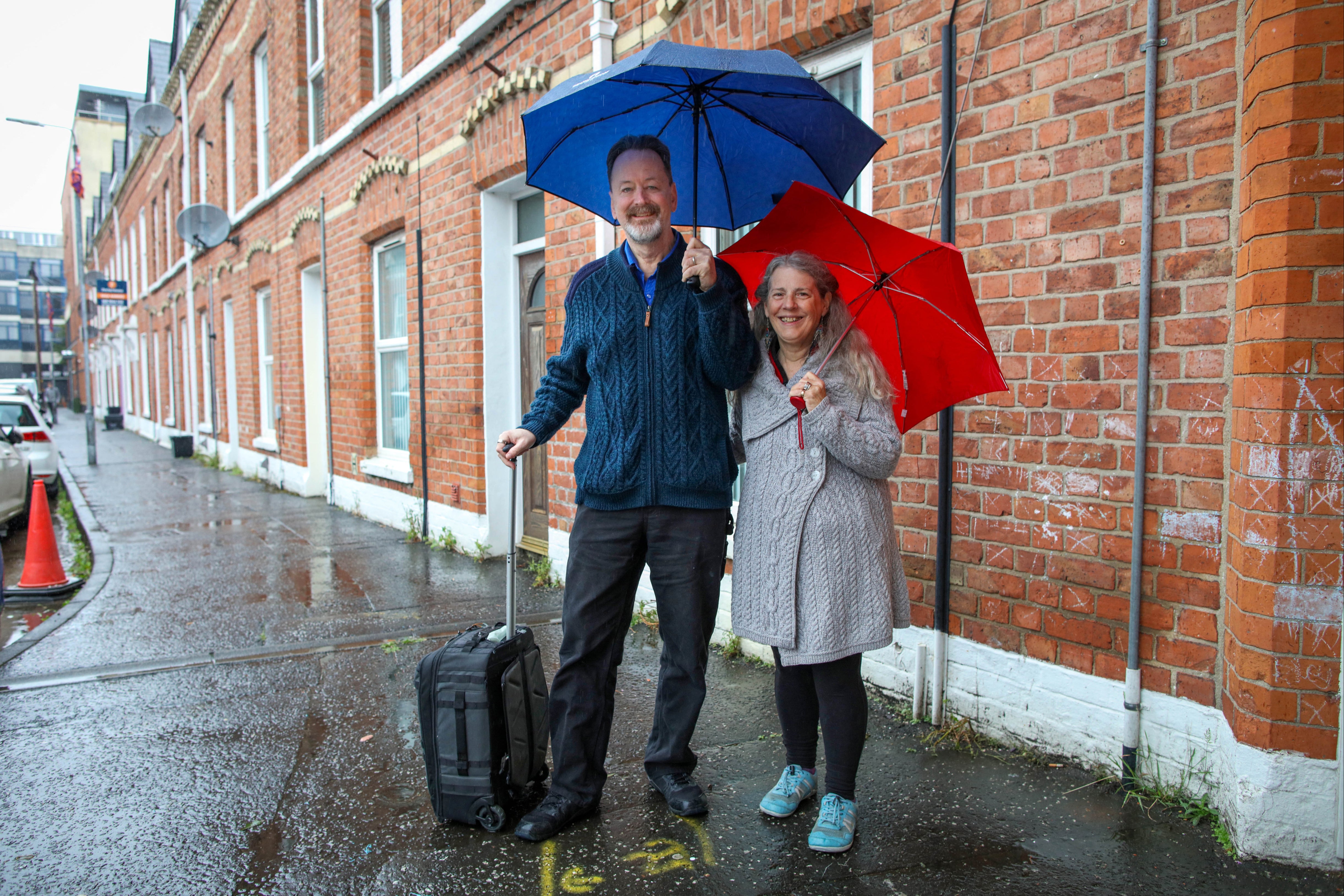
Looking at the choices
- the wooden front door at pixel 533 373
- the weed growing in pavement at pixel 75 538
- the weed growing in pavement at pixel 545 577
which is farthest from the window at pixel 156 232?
the weed growing in pavement at pixel 545 577

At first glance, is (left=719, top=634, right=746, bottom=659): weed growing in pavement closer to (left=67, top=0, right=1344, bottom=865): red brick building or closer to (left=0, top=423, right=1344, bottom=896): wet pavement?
(left=0, top=423, right=1344, bottom=896): wet pavement

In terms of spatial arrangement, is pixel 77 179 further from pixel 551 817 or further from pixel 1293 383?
pixel 1293 383

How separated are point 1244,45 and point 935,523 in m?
1.87

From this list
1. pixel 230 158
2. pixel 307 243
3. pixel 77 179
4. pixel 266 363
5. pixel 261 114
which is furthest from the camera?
pixel 77 179

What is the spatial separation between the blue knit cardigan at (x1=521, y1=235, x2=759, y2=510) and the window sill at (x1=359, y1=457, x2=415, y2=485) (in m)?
5.87

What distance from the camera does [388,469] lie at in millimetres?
8781

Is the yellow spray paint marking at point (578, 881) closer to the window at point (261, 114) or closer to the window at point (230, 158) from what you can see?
the window at point (261, 114)

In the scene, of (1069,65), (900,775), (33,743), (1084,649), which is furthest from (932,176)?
→ (33,743)

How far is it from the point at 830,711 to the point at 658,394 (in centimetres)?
110

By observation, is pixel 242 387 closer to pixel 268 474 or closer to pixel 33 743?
pixel 268 474

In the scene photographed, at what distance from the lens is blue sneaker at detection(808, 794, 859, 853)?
2646 millimetres

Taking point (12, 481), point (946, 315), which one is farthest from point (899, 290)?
Result: point (12, 481)

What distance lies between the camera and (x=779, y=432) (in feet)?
8.87

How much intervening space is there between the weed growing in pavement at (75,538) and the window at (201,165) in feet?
19.4
